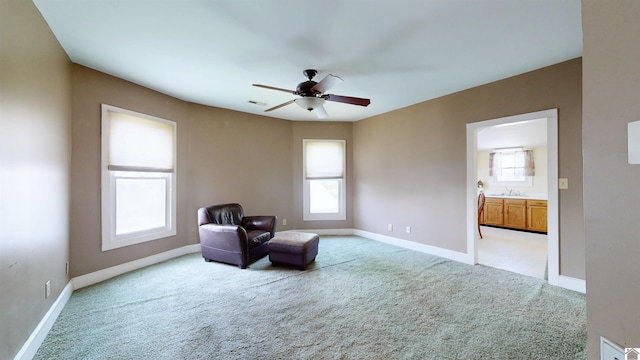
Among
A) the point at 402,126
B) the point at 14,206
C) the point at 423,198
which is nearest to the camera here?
the point at 14,206

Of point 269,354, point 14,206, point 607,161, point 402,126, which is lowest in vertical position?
point 269,354

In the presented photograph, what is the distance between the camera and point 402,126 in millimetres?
4941

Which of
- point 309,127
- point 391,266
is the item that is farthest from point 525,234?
point 309,127

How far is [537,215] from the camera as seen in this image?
6.10 m

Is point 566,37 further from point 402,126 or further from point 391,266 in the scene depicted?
point 391,266

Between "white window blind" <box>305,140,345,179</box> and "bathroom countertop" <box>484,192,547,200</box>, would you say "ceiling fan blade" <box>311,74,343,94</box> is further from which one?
"bathroom countertop" <box>484,192,547,200</box>

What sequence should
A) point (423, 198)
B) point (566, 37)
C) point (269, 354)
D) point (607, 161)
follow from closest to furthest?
point (607, 161) < point (269, 354) < point (566, 37) < point (423, 198)

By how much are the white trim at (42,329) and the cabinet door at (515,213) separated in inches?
328

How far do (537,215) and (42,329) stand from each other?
8.39 m

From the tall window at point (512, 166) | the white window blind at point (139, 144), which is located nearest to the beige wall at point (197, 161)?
the white window blind at point (139, 144)

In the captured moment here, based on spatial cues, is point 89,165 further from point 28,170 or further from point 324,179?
point 324,179

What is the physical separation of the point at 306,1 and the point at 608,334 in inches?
95.5

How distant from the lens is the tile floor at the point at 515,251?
12.4 feet

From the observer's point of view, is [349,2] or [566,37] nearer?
[349,2]
